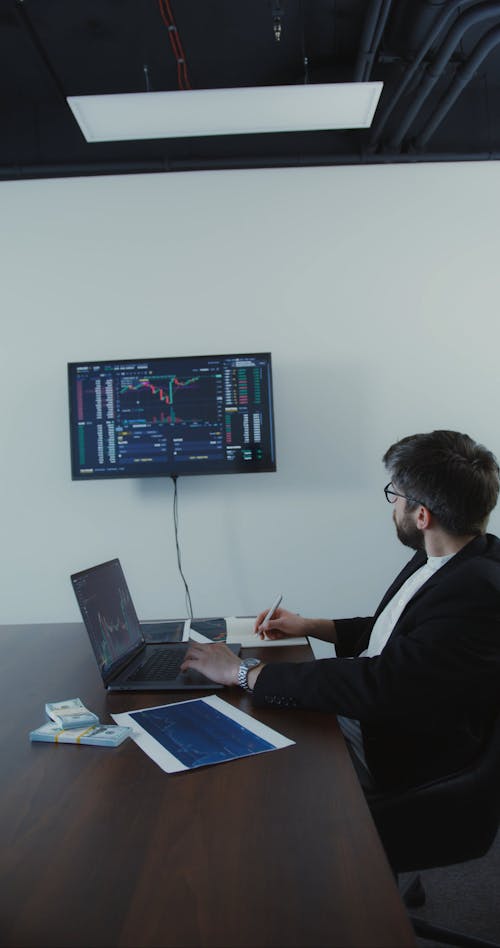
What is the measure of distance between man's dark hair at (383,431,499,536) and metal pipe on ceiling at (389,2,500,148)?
2.08m

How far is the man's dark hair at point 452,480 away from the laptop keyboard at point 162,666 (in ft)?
2.41

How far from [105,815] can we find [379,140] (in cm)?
396

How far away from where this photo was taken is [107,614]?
1955mm

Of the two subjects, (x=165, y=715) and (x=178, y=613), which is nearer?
(x=165, y=715)

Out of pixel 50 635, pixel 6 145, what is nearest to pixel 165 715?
pixel 50 635

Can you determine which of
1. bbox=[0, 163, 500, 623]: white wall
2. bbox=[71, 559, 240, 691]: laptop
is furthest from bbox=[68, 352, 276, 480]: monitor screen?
bbox=[71, 559, 240, 691]: laptop

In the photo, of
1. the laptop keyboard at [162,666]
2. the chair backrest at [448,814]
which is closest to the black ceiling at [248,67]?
the laptop keyboard at [162,666]

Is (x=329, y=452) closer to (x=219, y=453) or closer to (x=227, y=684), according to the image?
(x=219, y=453)

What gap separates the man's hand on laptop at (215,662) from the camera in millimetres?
1731

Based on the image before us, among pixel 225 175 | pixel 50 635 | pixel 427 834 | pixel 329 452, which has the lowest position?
pixel 427 834

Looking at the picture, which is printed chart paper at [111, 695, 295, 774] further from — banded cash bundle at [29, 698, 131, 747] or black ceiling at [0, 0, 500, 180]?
black ceiling at [0, 0, 500, 180]

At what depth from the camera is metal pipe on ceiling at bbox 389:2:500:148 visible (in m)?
3.05

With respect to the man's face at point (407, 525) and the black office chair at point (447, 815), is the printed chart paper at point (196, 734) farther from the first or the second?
the man's face at point (407, 525)

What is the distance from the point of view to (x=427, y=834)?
1.64 metres
